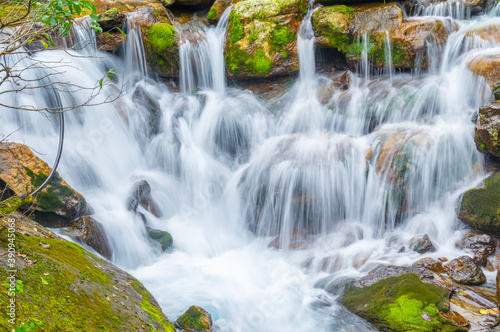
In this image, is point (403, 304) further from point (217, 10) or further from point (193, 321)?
point (217, 10)

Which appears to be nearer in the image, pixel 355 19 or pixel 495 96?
pixel 495 96

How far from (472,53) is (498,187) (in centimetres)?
381

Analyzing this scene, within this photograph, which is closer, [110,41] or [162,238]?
[162,238]

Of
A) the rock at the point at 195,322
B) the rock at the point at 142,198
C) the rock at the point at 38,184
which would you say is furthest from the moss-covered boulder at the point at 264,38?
the rock at the point at 195,322

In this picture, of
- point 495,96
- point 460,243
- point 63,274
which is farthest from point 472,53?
point 63,274

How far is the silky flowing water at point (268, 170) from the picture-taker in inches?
255

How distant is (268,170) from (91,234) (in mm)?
3741

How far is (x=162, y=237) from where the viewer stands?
748 centimetres

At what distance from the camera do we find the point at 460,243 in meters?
6.45

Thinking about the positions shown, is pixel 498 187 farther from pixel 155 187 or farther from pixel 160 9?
pixel 160 9

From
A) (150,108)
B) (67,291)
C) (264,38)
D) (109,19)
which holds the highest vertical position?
(109,19)

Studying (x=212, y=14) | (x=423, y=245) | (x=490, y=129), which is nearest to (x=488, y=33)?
(x=490, y=129)

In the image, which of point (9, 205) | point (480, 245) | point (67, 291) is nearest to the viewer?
point (67, 291)

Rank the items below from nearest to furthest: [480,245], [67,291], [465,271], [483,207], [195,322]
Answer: [67,291], [195,322], [465,271], [480,245], [483,207]
